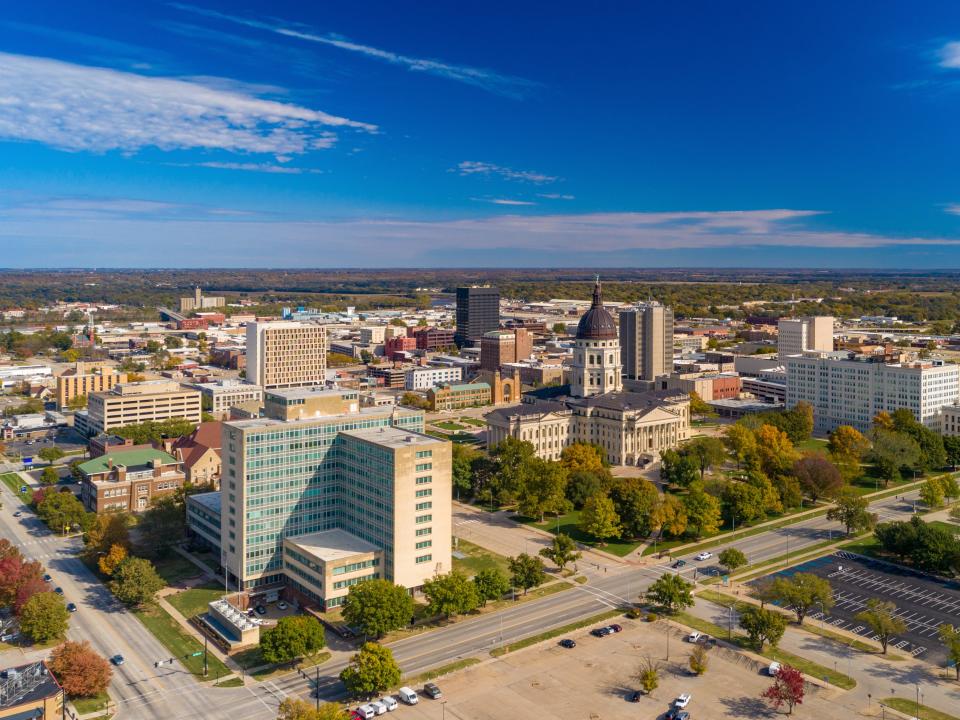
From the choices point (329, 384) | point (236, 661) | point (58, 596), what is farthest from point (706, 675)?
point (329, 384)

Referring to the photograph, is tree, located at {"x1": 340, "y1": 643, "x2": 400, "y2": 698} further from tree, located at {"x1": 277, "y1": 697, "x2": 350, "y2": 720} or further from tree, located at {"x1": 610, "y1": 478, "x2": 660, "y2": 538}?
tree, located at {"x1": 610, "y1": 478, "x2": 660, "y2": 538}

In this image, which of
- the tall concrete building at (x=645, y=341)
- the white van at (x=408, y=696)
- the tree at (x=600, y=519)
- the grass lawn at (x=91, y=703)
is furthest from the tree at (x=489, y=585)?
the tall concrete building at (x=645, y=341)

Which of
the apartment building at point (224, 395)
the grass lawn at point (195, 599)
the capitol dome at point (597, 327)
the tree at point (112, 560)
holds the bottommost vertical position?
the grass lawn at point (195, 599)

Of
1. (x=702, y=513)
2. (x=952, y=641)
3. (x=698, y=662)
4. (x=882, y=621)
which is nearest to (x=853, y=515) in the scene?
(x=702, y=513)

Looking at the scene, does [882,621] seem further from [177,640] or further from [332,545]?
[177,640]

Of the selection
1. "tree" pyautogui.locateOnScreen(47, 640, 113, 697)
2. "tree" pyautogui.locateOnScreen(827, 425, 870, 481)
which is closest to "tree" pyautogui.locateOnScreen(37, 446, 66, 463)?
"tree" pyautogui.locateOnScreen(47, 640, 113, 697)

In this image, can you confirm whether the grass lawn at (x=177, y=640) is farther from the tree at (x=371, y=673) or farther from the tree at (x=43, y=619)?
the tree at (x=371, y=673)
